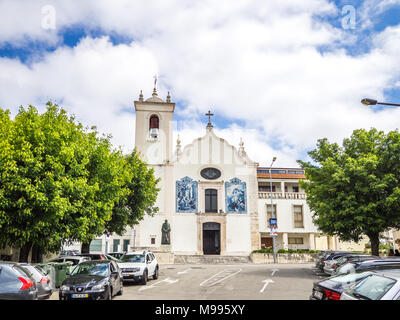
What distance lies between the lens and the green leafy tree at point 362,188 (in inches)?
797

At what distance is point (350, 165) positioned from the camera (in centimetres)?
2067

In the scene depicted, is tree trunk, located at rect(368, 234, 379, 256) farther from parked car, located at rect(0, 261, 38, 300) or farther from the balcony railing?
the balcony railing

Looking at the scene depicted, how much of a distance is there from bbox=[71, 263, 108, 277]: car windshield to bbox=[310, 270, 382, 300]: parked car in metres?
7.02

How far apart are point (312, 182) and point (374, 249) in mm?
5401

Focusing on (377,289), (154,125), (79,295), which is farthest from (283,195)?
(377,289)

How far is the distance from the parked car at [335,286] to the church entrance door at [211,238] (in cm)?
3213

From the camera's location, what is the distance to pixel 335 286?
26.9 feet

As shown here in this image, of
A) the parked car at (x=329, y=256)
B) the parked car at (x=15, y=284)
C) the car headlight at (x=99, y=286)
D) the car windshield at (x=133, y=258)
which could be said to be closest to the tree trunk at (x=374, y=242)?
the parked car at (x=329, y=256)

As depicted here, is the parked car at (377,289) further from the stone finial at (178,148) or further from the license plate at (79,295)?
the stone finial at (178,148)

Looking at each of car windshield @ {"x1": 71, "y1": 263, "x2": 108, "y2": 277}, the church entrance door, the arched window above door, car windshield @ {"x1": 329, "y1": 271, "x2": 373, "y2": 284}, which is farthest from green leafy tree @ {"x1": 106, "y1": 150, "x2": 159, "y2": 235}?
the arched window above door

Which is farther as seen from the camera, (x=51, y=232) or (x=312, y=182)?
(x=312, y=182)

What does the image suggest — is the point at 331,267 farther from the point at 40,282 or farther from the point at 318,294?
the point at 40,282
